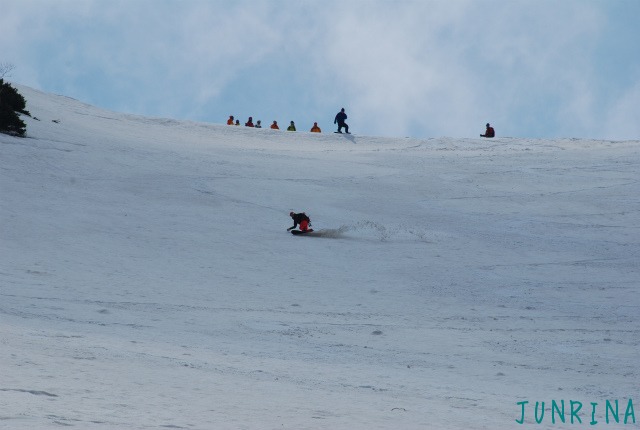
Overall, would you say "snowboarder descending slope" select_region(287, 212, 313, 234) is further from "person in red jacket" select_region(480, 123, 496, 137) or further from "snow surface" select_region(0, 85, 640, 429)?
"person in red jacket" select_region(480, 123, 496, 137)

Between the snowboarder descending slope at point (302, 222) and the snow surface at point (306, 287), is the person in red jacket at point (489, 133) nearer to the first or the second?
the snow surface at point (306, 287)

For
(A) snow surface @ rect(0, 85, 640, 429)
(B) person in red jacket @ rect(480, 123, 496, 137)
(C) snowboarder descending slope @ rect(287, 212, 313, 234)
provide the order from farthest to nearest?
(B) person in red jacket @ rect(480, 123, 496, 137), (C) snowboarder descending slope @ rect(287, 212, 313, 234), (A) snow surface @ rect(0, 85, 640, 429)

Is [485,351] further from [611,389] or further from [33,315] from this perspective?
[33,315]

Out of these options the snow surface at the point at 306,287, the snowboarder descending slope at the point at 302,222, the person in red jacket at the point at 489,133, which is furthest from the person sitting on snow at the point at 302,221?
the person in red jacket at the point at 489,133

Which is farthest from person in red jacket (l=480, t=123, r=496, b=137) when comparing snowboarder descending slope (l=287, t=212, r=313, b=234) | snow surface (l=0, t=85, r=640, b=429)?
snowboarder descending slope (l=287, t=212, r=313, b=234)

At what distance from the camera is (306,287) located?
1440 cm

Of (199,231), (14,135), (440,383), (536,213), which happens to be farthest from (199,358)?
(14,135)

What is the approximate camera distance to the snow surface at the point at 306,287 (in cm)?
802

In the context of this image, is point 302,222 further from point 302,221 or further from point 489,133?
point 489,133

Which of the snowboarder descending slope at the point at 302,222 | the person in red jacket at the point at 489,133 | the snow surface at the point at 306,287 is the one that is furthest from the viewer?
the person in red jacket at the point at 489,133

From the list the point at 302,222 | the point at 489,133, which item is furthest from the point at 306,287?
the point at 489,133

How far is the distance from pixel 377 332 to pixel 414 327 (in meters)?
0.67

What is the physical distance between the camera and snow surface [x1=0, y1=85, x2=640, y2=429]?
8023mm

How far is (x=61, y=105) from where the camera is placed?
35.7 meters
